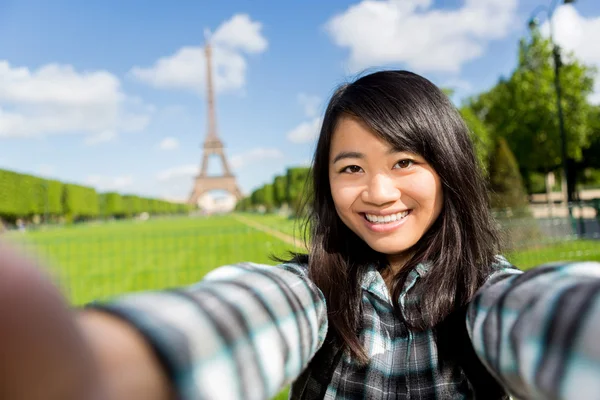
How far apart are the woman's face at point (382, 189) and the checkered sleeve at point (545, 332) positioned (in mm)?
395

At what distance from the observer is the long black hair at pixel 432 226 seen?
1273 millimetres

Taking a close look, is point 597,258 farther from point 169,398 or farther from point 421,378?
point 169,398

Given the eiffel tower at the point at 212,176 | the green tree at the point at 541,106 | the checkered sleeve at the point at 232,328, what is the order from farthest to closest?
1. the eiffel tower at the point at 212,176
2. the green tree at the point at 541,106
3. the checkered sleeve at the point at 232,328

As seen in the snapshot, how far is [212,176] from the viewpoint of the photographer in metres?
83.6

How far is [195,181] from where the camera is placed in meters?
82.3

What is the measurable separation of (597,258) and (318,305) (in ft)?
38.4

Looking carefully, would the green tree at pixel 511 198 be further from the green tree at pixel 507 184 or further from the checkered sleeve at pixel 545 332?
the checkered sleeve at pixel 545 332

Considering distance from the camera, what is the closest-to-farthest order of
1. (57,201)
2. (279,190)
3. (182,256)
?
(182,256), (57,201), (279,190)

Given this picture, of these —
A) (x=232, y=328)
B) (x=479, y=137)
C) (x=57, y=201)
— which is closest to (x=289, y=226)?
(x=479, y=137)

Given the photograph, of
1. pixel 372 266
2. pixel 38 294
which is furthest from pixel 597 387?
pixel 372 266

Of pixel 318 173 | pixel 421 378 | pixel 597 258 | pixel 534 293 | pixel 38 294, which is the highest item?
pixel 318 173

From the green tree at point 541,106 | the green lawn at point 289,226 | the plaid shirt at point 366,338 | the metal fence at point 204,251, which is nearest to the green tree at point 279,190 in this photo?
the green lawn at point 289,226

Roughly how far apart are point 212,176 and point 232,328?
277 feet

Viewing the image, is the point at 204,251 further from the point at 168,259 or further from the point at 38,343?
→ the point at 38,343
